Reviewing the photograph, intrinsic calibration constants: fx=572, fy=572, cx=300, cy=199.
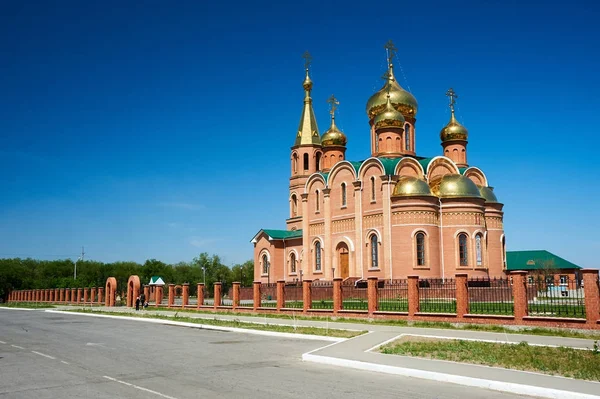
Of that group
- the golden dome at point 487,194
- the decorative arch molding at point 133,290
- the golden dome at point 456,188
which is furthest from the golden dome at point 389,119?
the decorative arch molding at point 133,290

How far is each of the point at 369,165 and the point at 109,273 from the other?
60.3 meters

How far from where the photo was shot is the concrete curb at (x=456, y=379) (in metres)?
7.77

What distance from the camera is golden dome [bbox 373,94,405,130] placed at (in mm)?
40906

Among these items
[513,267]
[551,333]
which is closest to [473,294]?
[551,333]

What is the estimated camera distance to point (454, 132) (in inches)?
1716

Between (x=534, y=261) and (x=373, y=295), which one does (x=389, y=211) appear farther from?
(x=534, y=261)

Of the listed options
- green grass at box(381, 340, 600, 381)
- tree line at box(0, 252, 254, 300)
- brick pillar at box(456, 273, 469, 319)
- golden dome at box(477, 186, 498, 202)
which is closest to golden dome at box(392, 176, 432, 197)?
golden dome at box(477, 186, 498, 202)

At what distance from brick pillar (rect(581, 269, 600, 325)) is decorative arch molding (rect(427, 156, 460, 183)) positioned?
23.8m

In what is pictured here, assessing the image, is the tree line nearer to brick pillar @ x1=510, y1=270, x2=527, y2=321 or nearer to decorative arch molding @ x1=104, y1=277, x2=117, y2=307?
decorative arch molding @ x1=104, y1=277, x2=117, y2=307

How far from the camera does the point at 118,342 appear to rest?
48.3 ft

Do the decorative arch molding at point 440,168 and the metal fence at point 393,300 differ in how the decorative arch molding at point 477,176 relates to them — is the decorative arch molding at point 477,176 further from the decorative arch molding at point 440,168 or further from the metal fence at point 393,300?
the metal fence at point 393,300

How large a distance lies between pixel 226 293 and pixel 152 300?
5.75 metres

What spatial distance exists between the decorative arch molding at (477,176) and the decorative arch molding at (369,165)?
8399mm

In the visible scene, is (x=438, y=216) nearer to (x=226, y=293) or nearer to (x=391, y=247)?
(x=391, y=247)
